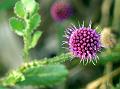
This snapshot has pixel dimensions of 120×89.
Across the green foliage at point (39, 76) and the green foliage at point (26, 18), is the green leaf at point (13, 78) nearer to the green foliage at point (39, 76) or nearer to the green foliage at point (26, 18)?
the green foliage at point (39, 76)

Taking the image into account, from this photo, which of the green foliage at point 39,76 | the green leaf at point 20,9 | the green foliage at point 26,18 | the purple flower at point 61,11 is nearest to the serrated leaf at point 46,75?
the green foliage at point 39,76

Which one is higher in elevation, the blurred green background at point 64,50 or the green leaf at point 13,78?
the blurred green background at point 64,50

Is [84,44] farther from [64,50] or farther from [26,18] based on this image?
[64,50]

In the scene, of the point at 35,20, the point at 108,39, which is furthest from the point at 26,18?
the point at 108,39

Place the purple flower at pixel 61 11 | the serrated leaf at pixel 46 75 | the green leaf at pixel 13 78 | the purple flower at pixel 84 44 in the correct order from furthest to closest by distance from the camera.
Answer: the purple flower at pixel 61 11 < the serrated leaf at pixel 46 75 < the green leaf at pixel 13 78 < the purple flower at pixel 84 44

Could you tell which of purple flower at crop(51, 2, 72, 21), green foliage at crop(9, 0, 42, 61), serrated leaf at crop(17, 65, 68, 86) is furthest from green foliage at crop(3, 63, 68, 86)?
purple flower at crop(51, 2, 72, 21)

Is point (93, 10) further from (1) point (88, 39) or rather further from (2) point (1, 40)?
(1) point (88, 39)

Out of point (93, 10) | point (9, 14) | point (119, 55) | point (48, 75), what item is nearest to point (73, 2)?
point (93, 10)
